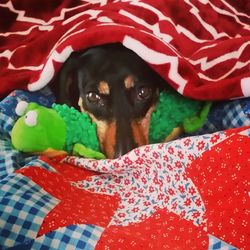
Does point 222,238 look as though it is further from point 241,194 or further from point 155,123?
point 155,123

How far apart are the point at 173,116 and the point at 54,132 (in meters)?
0.33

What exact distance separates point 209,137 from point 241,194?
142 mm

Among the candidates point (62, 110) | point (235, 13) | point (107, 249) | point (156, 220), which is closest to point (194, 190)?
point (156, 220)

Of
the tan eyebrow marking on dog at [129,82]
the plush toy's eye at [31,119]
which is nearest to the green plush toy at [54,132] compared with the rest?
the plush toy's eye at [31,119]

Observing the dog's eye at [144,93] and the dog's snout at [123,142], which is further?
the dog's eye at [144,93]

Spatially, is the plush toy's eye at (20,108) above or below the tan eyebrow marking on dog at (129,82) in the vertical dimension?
below

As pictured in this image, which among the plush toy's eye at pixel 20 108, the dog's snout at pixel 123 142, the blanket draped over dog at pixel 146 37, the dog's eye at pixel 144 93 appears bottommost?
the dog's snout at pixel 123 142

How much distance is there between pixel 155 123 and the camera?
4.32 ft

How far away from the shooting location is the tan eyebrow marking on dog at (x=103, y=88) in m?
1.31

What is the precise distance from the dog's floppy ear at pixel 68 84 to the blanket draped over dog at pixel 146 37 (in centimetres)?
6

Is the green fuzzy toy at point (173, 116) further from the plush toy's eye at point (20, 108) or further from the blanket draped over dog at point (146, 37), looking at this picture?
the plush toy's eye at point (20, 108)

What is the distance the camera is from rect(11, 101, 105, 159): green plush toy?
3.76ft

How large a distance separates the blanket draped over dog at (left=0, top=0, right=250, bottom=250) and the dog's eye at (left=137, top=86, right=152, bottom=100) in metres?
0.08

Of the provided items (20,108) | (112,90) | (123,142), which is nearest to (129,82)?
(112,90)
